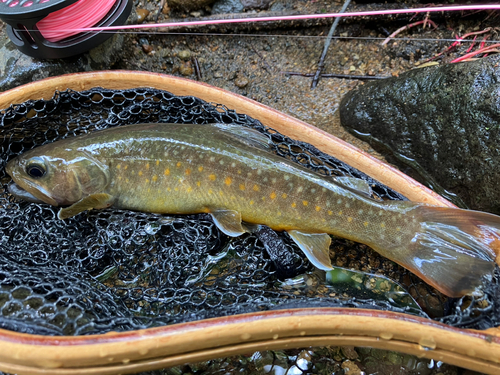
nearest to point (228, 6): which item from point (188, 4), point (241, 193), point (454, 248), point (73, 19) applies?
point (188, 4)

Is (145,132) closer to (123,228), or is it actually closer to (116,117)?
(116,117)

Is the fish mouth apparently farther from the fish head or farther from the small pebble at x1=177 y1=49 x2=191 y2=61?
the small pebble at x1=177 y1=49 x2=191 y2=61

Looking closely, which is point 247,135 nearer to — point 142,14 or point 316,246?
point 316,246

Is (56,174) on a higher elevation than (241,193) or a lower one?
higher

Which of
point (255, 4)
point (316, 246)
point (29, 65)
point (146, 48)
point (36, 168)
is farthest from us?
point (255, 4)

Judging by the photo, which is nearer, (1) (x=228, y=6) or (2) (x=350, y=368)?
(2) (x=350, y=368)

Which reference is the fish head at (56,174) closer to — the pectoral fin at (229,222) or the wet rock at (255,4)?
the pectoral fin at (229,222)
